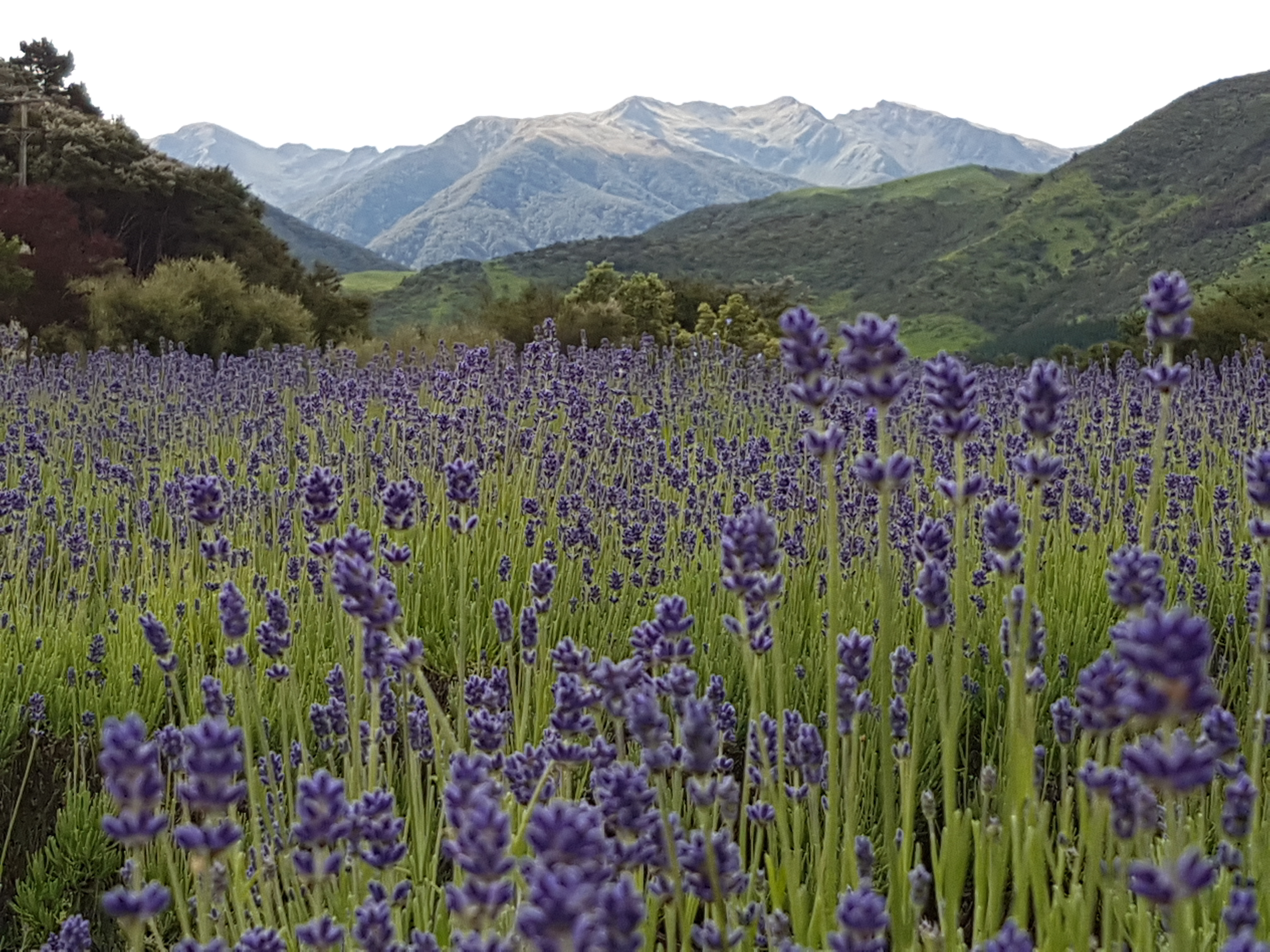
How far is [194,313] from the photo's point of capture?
42.1 feet

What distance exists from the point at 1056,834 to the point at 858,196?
8924cm

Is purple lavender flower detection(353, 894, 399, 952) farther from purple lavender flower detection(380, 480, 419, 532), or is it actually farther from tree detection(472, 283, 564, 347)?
tree detection(472, 283, 564, 347)

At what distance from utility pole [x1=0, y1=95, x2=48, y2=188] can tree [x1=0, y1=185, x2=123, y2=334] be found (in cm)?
230

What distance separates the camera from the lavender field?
3.76 feet

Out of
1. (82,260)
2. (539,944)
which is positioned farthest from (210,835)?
(82,260)

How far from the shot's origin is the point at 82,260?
14922 millimetres

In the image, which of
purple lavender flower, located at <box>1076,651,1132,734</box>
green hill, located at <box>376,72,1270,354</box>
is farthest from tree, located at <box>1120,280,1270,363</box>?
green hill, located at <box>376,72,1270,354</box>

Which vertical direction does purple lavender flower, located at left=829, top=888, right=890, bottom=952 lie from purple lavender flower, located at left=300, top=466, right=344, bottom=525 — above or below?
below

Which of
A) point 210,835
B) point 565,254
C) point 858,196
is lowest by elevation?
point 210,835

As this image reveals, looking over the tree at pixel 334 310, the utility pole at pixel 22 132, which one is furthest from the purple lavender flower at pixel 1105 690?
the utility pole at pixel 22 132

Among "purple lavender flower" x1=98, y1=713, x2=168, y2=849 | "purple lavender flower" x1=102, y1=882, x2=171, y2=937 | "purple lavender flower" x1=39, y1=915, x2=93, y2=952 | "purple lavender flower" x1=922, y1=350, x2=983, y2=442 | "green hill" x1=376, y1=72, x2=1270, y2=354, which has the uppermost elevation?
"green hill" x1=376, y1=72, x2=1270, y2=354

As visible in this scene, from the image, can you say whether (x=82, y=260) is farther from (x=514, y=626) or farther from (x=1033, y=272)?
(x=1033, y=272)

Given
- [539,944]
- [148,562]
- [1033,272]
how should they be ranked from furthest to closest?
1. [1033,272]
2. [148,562]
3. [539,944]

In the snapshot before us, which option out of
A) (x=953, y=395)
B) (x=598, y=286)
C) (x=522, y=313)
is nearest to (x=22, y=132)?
(x=522, y=313)
